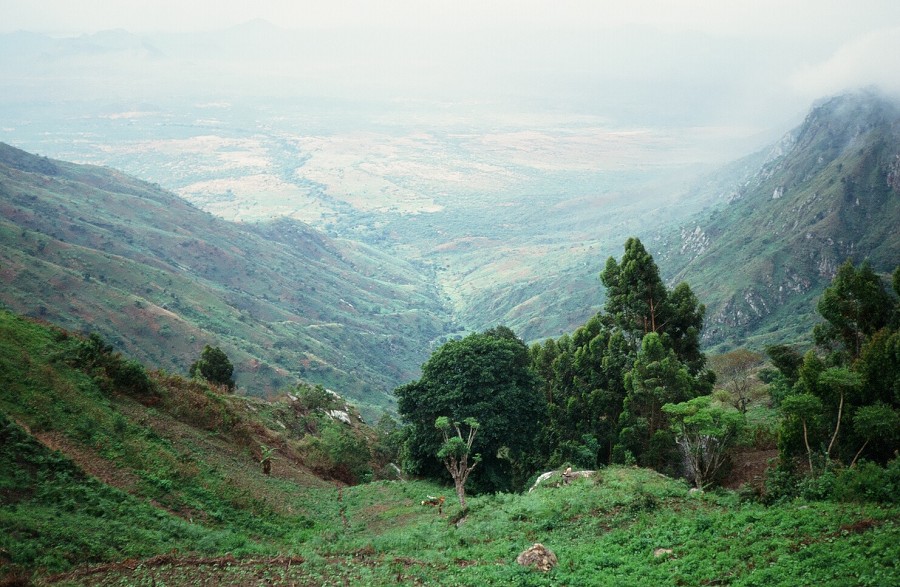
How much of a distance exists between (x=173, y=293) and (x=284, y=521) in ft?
352

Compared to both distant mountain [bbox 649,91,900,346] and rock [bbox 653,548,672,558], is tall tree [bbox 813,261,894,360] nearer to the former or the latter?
rock [bbox 653,548,672,558]

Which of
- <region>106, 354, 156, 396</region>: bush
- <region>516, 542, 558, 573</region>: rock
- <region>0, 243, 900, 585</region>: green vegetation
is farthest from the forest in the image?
<region>106, 354, 156, 396</region>: bush

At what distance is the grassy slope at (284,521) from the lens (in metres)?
17.0

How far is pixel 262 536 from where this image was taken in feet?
81.7

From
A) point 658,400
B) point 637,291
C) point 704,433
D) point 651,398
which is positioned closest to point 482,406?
point 651,398

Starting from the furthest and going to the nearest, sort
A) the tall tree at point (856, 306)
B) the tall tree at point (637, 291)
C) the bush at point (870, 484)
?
the tall tree at point (637, 291) < the tall tree at point (856, 306) < the bush at point (870, 484)

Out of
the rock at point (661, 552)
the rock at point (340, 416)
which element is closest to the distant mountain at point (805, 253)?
the rock at point (340, 416)

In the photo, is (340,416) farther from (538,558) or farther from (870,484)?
(870,484)

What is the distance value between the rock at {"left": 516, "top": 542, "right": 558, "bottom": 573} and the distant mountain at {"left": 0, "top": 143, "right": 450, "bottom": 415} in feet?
267

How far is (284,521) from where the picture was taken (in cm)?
2741

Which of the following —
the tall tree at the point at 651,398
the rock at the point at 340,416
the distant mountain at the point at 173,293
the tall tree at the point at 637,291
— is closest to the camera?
the tall tree at the point at 651,398

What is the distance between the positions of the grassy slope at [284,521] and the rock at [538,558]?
0.38m

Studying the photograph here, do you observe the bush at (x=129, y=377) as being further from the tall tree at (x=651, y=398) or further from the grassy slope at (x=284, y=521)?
the tall tree at (x=651, y=398)

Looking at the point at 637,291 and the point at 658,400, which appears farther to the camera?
the point at 637,291
